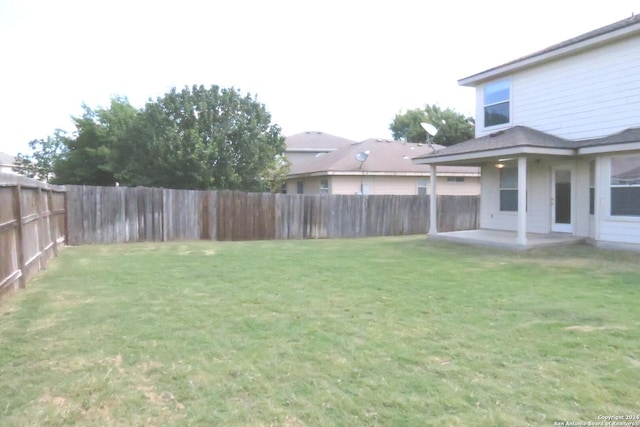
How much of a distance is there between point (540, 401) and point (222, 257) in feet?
26.7

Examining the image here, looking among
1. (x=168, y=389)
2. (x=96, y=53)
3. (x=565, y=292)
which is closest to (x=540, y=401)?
(x=168, y=389)

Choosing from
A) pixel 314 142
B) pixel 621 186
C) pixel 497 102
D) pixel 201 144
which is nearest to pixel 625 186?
pixel 621 186

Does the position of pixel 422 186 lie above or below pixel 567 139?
below

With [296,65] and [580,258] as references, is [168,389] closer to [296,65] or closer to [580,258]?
[580,258]

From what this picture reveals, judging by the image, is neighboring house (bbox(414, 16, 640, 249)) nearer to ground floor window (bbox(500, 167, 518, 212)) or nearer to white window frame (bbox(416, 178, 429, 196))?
ground floor window (bbox(500, 167, 518, 212))

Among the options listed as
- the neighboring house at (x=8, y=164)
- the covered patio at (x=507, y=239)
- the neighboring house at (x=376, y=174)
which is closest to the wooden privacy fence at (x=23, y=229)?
the covered patio at (x=507, y=239)

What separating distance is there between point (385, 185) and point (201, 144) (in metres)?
8.76

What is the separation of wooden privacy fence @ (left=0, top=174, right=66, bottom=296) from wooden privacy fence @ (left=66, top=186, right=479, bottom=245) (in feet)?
9.78

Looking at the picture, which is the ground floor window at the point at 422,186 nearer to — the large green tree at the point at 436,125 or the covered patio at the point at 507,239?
the covered patio at the point at 507,239

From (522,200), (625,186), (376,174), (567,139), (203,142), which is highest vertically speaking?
(203,142)

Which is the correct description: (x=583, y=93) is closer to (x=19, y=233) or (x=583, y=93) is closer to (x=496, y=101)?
(x=496, y=101)

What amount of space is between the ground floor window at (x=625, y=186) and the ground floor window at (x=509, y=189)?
10.9 ft

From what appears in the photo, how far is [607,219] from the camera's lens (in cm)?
1080

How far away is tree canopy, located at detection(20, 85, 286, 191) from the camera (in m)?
20.0
